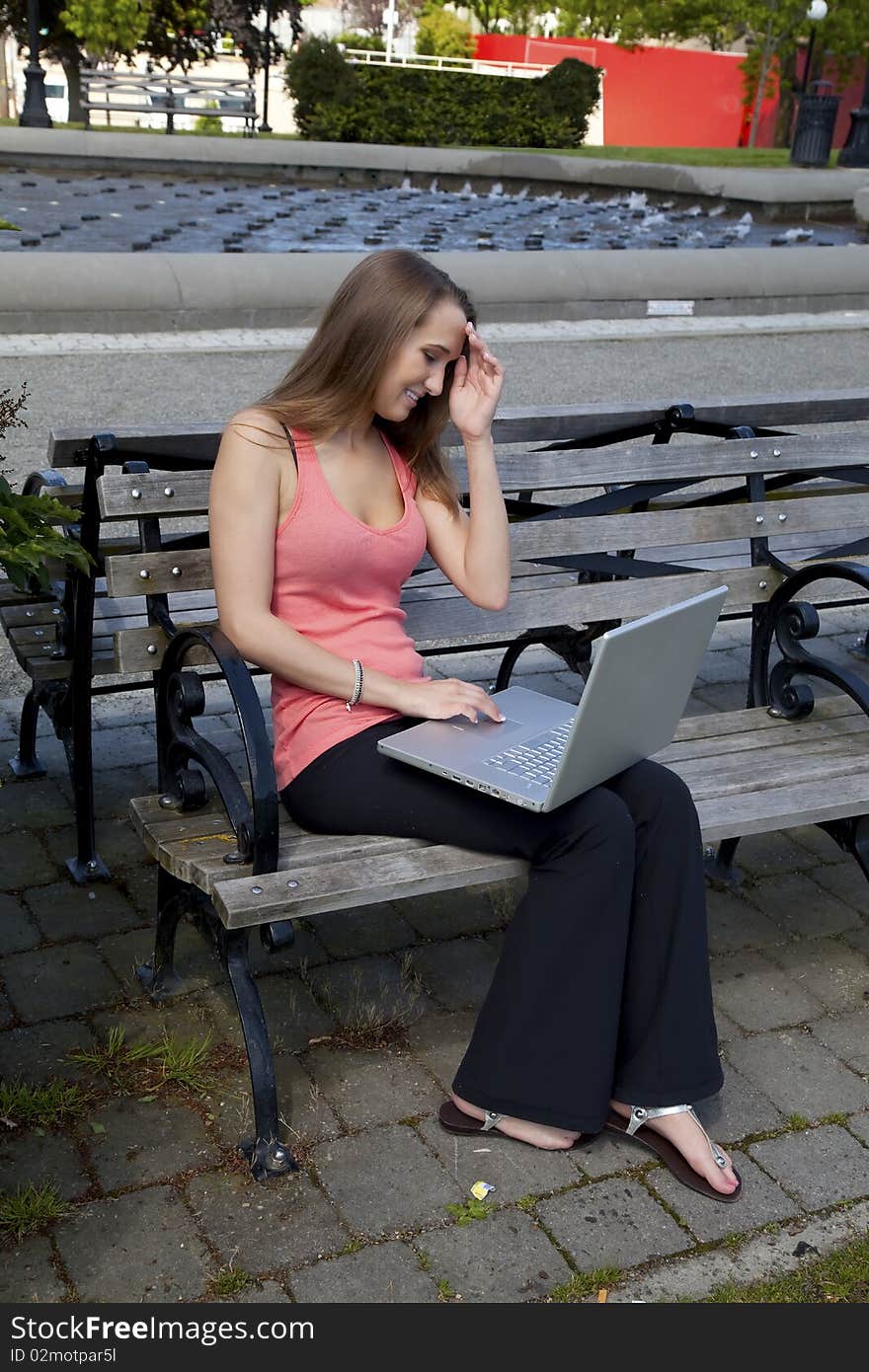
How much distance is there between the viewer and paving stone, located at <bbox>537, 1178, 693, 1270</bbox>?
2598 mm

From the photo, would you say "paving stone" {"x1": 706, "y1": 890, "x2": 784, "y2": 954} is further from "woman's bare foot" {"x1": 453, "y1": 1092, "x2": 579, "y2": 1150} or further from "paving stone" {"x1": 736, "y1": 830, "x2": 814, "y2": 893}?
"woman's bare foot" {"x1": 453, "y1": 1092, "x2": 579, "y2": 1150}

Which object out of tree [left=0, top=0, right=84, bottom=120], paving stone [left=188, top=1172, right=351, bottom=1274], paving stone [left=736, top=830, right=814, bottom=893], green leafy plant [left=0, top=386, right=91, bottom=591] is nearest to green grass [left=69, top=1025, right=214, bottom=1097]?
paving stone [left=188, top=1172, right=351, bottom=1274]

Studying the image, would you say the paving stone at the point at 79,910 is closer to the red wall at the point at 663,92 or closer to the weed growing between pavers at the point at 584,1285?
the weed growing between pavers at the point at 584,1285

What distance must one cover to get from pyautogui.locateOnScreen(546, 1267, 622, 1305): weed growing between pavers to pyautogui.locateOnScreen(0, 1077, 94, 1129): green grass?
963mm

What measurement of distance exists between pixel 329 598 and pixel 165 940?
31.0 inches

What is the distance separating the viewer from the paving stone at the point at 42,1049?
297cm

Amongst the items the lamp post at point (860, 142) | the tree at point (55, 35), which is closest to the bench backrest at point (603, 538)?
the lamp post at point (860, 142)

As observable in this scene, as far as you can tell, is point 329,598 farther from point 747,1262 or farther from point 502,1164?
point 747,1262

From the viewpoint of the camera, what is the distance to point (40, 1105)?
2852 millimetres

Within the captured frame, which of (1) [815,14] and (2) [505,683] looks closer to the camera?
(2) [505,683]

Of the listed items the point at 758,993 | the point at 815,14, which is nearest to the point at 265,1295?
the point at 758,993

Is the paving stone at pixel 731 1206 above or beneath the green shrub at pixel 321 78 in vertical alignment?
beneath

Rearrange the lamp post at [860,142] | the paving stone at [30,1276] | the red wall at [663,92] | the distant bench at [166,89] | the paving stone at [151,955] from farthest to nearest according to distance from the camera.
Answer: the red wall at [663,92], the distant bench at [166,89], the lamp post at [860,142], the paving stone at [151,955], the paving stone at [30,1276]

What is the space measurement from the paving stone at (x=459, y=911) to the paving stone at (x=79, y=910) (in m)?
0.66
